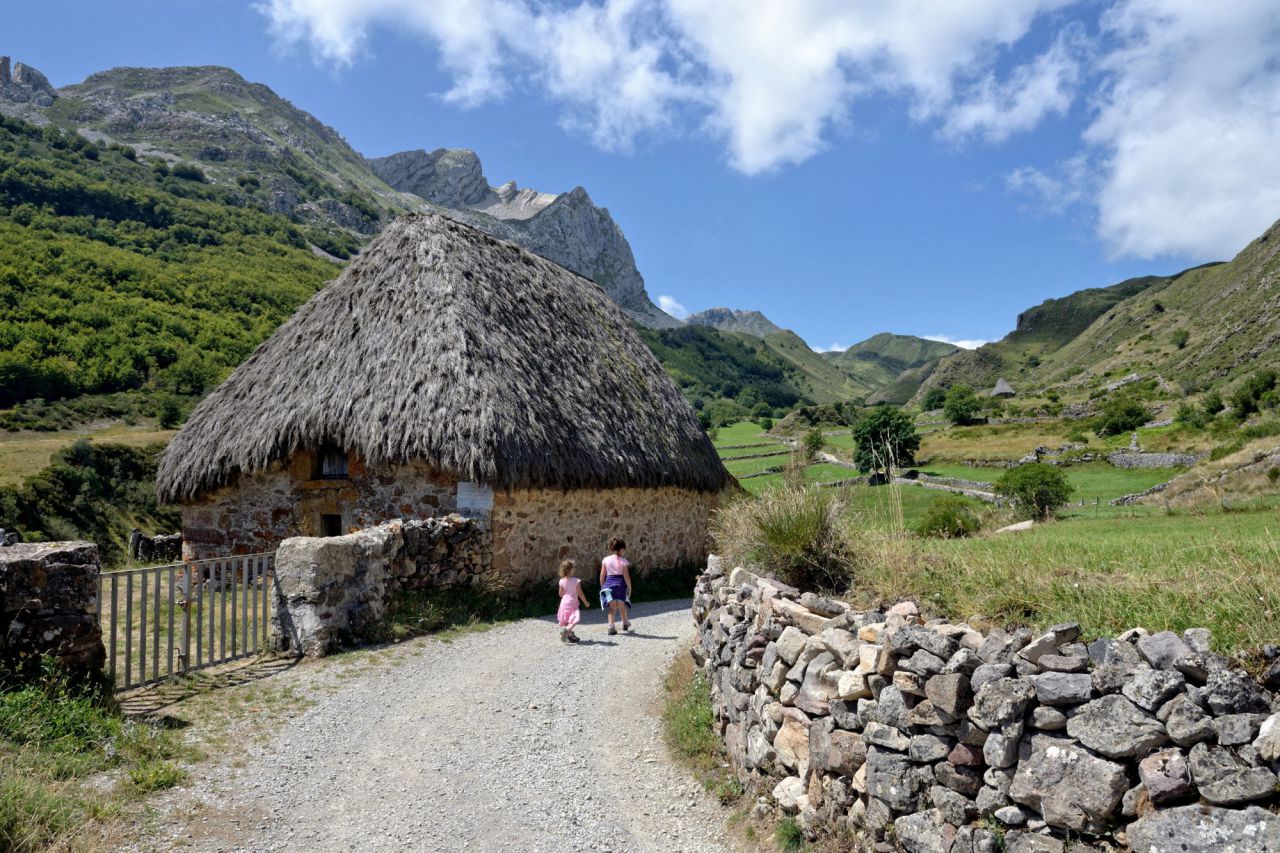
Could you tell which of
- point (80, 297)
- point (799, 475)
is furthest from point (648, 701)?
point (80, 297)

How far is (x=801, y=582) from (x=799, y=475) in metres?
1.45

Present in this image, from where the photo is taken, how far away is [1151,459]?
31438 mm

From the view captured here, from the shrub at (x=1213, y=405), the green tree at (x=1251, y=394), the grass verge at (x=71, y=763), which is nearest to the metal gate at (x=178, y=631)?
the grass verge at (x=71, y=763)

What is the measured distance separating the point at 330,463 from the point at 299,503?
85 centimetres

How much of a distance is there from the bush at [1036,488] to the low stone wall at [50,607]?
56.8 ft

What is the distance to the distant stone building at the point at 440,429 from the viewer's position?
36.9 feet

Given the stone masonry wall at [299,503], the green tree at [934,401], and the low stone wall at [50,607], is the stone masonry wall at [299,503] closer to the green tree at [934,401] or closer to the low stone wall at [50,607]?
the low stone wall at [50,607]

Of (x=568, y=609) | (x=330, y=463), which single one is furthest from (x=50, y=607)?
(x=330, y=463)

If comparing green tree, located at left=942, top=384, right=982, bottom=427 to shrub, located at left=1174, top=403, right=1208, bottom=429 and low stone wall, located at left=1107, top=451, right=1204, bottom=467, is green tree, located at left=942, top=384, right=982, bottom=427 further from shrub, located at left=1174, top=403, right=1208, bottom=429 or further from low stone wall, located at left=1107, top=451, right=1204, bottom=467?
low stone wall, located at left=1107, top=451, right=1204, bottom=467

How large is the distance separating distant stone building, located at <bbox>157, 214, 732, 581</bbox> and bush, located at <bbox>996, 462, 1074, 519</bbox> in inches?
349

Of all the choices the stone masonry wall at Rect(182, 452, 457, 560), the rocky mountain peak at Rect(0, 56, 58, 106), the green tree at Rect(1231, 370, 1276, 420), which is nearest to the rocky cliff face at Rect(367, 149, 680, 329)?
the rocky mountain peak at Rect(0, 56, 58, 106)

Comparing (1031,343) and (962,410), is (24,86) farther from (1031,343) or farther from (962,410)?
(1031,343)

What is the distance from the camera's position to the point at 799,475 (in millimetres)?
7199

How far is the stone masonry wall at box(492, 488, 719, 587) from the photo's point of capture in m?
11.4
